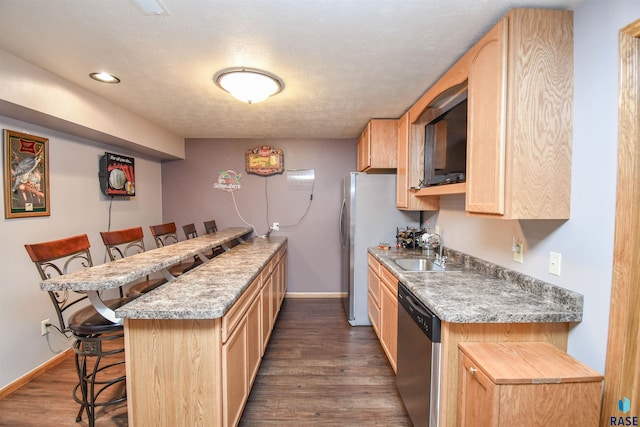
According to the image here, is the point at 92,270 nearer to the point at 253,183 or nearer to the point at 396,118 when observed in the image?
the point at 253,183

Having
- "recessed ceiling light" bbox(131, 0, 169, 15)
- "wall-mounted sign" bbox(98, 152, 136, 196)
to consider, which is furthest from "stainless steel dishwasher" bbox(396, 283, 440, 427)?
"wall-mounted sign" bbox(98, 152, 136, 196)

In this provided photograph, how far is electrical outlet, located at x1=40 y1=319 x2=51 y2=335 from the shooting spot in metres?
2.21

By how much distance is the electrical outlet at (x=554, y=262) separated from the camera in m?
1.36

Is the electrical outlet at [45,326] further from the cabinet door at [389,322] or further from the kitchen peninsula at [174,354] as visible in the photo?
the cabinet door at [389,322]

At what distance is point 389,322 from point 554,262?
125cm

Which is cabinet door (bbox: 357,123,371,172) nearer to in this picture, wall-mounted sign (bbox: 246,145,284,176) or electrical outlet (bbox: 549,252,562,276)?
wall-mounted sign (bbox: 246,145,284,176)

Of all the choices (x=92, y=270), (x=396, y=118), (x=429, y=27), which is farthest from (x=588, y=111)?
(x=92, y=270)

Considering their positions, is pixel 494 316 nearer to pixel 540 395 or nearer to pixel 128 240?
pixel 540 395

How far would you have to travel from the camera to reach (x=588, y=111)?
3.92 feet

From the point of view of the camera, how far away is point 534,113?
4.13ft

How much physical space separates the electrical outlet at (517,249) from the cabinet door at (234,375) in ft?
5.72

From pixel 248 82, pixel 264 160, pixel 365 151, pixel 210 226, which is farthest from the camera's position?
pixel 264 160

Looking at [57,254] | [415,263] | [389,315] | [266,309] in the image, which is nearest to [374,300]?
[389,315]

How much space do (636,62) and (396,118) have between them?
79.8 inches
